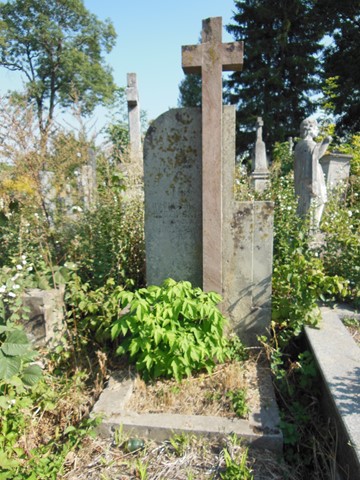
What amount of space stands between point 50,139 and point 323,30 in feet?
71.7

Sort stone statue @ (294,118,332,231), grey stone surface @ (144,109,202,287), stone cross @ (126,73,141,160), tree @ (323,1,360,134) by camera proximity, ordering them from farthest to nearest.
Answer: tree @ (323,1,360,134)
stone cross @ (126,73,141,160)
stone statue @ (294,118,332,231)
grey stone surface @ (144,109,202,287)

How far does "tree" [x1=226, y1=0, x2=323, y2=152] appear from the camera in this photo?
68.2 feet

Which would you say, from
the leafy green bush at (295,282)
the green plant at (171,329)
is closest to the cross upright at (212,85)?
the green plant at (171,329)

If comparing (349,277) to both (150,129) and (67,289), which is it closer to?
(150,129)

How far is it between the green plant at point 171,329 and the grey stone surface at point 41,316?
32.1 inches

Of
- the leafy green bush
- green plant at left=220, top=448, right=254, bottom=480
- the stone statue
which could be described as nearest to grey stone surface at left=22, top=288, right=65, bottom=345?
green plant at left=220, top=448, right=254, bottom=480

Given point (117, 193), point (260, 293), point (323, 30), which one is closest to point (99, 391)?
point (260, 293)

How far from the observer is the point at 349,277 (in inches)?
138

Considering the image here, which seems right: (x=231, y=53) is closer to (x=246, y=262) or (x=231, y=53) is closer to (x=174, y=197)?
(x=174, y=197)

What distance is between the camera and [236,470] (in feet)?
6.40

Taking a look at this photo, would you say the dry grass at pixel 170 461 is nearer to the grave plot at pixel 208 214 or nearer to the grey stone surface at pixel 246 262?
the grave plot at pixel 208 214

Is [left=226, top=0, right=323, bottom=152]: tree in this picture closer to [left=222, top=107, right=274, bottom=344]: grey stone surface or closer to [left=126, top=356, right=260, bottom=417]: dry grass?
[left=222, top=107, right=274, bottom=344]: grey stone surface

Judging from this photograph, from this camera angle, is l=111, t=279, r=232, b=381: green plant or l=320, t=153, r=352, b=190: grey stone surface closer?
l=111, t=279, r=232, b=381: green plant

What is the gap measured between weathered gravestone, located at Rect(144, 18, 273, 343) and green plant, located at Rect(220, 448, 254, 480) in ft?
Answer: 4.25
